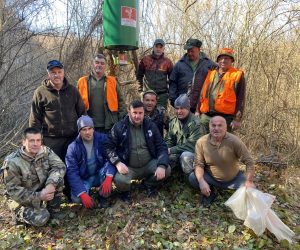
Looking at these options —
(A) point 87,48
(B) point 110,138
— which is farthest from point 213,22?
(B) point 110,138

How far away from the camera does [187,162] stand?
4.47m

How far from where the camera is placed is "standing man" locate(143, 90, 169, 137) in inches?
193

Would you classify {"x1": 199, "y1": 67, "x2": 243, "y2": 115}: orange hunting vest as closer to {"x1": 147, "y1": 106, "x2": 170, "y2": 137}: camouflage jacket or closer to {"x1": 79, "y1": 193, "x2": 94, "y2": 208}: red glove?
{"x1": 147, "y1": 106, "x2": 170, "y2": 137}: camouflage jacket

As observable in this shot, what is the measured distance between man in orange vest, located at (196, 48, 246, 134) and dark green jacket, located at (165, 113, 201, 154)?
0.48 feet

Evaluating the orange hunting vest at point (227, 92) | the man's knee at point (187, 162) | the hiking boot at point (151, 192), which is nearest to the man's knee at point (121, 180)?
the hiking boot at point (151, 192)

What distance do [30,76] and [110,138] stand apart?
3.79 m

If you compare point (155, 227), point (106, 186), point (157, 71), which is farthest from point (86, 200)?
point (157, 71)

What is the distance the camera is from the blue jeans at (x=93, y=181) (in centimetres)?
431

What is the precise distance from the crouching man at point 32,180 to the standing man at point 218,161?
1712mm

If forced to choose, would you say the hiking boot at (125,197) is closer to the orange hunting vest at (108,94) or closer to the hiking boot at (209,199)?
the hiking boot at (209,199)

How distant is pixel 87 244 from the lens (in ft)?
12.3

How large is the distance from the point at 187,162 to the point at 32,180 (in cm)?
196

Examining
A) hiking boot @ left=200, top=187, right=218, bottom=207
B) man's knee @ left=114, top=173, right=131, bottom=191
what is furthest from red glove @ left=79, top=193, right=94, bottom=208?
hiking boot @ left=200, top=187, right=218, bottom=207

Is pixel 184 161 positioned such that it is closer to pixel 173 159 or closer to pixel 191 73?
pixel 173 159
